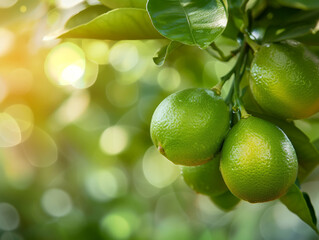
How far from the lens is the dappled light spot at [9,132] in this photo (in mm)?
2412

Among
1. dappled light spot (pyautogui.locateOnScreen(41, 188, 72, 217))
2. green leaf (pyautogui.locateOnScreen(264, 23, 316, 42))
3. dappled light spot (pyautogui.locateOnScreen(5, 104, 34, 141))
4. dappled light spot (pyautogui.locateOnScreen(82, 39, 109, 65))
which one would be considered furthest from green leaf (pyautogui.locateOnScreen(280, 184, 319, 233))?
dappled light spot (pyautogui.locateOnScreen(41, 188, 72, 217))

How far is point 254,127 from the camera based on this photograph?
0.74 meters

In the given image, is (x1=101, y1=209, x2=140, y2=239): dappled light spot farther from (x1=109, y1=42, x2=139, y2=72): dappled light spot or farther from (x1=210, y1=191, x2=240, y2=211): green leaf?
(x1=210, y1=191, x2=240, y2=211): green leaf

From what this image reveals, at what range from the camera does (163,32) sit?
665 mm

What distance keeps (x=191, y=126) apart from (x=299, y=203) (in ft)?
0.93

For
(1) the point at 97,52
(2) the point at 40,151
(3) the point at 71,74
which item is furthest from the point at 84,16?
(2) the point at 40,151

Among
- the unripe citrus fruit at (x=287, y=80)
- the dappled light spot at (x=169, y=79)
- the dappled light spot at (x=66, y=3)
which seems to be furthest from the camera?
the dappled light spot at (x=169, y=79)

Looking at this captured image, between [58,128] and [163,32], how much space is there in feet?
4.41

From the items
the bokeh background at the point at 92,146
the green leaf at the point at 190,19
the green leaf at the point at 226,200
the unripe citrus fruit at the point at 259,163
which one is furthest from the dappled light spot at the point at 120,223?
the green leaf at the point at 190,19

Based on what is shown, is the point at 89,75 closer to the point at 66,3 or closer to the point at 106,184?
the point at 106,184

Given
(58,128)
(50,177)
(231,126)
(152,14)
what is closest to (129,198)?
(50,177)

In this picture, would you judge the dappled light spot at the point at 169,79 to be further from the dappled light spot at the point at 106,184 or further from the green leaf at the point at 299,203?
the green leaf at the point at 299,203

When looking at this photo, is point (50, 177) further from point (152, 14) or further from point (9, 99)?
point (152, 14)

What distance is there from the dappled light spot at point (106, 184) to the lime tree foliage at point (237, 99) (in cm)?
158
